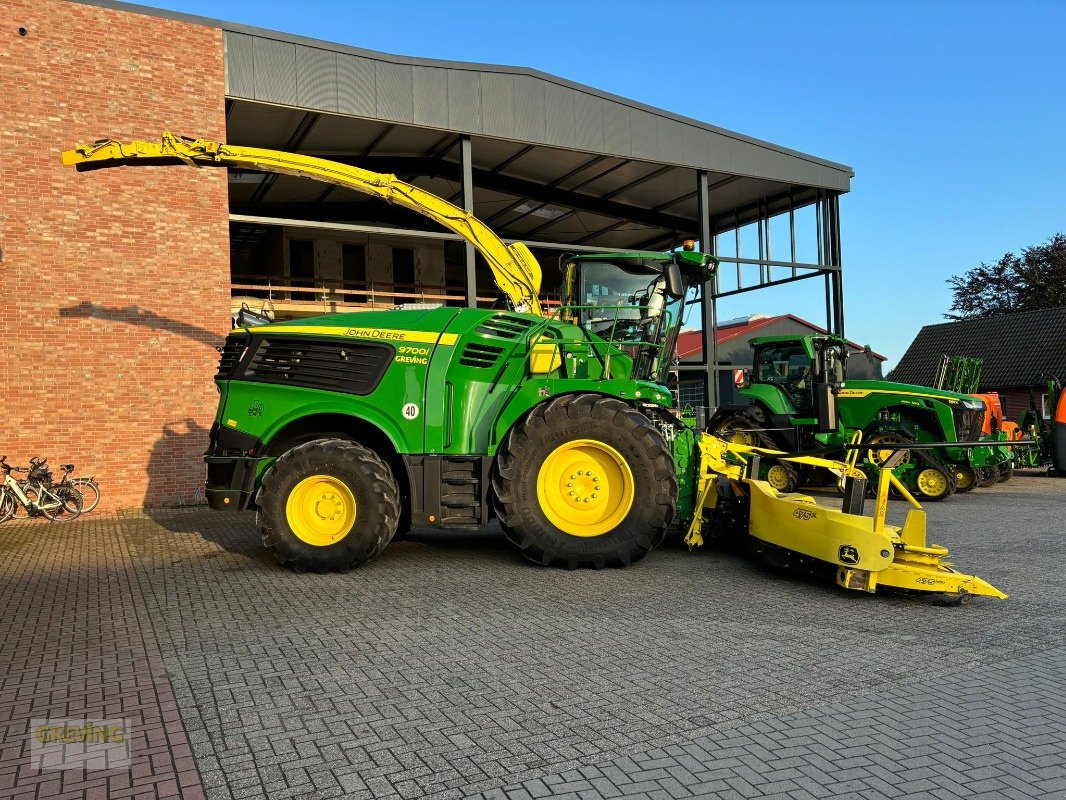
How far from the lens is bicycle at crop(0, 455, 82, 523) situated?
38.8 feet

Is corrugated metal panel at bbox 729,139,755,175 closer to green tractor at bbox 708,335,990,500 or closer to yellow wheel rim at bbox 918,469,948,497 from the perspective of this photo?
green tractor at bbox 708,335,990,500

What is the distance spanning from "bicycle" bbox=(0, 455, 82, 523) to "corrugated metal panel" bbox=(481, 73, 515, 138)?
957 centimetres

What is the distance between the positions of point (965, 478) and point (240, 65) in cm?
1401

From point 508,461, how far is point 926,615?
11.3 feet

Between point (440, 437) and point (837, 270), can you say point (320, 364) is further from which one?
point (837, 270)

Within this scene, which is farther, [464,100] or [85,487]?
[464,100]

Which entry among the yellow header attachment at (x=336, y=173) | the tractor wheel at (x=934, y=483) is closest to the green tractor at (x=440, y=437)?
the yellow header attachment at (x=336, y=173)

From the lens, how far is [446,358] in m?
7.68

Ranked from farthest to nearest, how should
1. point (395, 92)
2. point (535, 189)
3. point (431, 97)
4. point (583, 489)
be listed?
1. point (535, 189)
2. point (431, 97)
3. point (395, 92)
4. point (583, 489)

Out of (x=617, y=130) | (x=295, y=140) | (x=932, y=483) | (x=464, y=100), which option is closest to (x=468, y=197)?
(x=464, y=100)

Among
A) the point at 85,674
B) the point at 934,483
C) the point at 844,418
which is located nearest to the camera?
the point at 85,674

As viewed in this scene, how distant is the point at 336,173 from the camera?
1007 cm

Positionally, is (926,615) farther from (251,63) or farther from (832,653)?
(251,63)

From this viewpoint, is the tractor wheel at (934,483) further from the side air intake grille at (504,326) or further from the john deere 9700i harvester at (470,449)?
the side air intake grille at (504,326)
